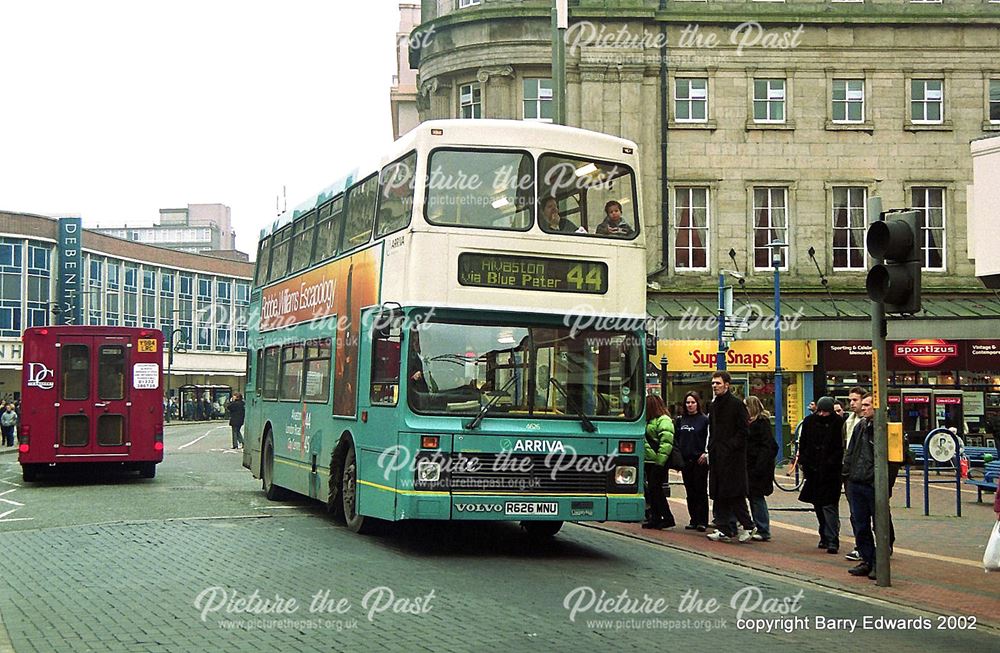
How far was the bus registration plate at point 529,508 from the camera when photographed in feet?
41.8

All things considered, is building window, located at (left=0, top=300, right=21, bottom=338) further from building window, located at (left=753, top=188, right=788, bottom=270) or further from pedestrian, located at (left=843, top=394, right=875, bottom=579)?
pedestrian, located at (left=843, top=394, right=875, bottom=579)

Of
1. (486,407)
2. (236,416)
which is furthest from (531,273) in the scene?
(236,416)

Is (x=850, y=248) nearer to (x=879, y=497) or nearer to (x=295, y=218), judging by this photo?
(x=295, y=218)

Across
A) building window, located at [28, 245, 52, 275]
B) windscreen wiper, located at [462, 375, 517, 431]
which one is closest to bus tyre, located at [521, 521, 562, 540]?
windscreen wiper, located at [462, 375, 517, 431]

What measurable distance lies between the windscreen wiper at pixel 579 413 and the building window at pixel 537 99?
2528cm

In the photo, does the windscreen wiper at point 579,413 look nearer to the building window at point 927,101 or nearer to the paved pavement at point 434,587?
the paved pavement at point 434,587

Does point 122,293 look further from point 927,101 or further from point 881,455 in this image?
point 881,455

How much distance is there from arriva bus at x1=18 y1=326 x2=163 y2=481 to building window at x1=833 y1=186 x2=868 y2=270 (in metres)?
21.6

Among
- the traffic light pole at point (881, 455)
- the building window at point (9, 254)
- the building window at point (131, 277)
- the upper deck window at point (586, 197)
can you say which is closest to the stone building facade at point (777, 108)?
the upper deck window at point (586, 197)

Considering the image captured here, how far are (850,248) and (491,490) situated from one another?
27.3 metres

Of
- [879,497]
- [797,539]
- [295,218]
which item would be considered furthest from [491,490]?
[295,218]

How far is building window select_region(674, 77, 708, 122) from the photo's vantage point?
1486 inches

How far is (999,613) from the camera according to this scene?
33.6 ft

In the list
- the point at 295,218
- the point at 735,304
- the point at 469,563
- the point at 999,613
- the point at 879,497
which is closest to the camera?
the point at 999,613
